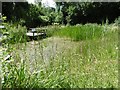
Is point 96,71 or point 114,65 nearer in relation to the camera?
point 96,71

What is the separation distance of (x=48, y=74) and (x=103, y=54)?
1.35 metres

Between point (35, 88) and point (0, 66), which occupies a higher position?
point (0, 66)

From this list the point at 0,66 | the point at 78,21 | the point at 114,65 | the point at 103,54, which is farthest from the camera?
the point at 78,21

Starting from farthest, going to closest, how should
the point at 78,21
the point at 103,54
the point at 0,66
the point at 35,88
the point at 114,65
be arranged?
the point at 78,21, the point at 103,54, the point at 114,65, the point at 35,88, the point at 0,66

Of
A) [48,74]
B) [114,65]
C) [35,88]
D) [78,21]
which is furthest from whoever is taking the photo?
[78,21]

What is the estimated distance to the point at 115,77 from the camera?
2871 mm

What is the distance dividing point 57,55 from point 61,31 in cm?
732

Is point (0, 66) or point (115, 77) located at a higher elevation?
point (0, 66)

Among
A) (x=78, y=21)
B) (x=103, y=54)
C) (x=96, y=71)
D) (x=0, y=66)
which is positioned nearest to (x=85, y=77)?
(x=96, y=71)

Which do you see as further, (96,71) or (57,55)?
(57,55)

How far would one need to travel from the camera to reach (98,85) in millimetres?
2670

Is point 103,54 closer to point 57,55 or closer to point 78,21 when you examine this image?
point 57,55

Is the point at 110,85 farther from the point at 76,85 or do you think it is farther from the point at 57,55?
the point at 57,55

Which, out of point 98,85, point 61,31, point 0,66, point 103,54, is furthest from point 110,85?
point 61,31
